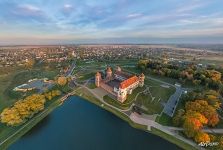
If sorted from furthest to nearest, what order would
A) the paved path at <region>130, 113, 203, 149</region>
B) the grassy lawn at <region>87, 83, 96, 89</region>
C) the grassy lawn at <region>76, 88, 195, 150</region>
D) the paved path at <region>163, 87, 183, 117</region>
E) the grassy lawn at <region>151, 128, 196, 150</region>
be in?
1. the grassy lawn at <region>87, 83, 96, 89</region>
2. the paved path at <region>163, 87, 183, 117</region>
3. the paved path at <region>130, 113, 203, 149</region>
4. the grassy lawn at <region>76, 88, 195, 150</region>
5. the grassy lawn at <region>151, 128, 196, 150</region>

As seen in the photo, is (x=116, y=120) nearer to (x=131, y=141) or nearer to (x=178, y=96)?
(x=131, y=141)

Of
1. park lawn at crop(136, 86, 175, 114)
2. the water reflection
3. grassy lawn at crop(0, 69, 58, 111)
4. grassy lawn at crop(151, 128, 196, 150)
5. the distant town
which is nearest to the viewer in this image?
grassy lawn at crop(151, 128, 196, 150)

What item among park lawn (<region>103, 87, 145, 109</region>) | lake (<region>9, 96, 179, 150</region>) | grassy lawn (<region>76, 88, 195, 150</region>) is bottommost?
Answer: lake (<region>9, 96, 179, 150</region>)

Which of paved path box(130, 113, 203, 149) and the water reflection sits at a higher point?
paved path box(130, 113, 203, 149)

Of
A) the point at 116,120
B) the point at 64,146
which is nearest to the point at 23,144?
the point at 64,146

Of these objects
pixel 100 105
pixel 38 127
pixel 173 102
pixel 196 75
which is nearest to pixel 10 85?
pixel 38 127

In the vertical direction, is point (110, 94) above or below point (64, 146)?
above

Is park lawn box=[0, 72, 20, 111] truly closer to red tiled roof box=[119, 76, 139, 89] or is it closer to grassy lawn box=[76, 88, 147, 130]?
grassy lawn box=[76, 88, 147, 130]

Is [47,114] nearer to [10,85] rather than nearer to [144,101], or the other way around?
[144,101]

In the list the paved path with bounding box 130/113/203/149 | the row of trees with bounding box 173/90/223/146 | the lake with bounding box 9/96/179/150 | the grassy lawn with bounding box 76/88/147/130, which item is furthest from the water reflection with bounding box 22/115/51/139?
the row of trees with bounding box 173/90/223/146
